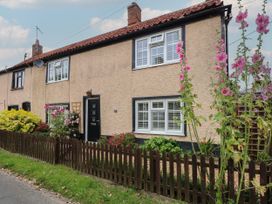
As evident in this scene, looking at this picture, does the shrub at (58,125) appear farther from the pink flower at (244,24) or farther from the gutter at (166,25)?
the pink flower at (244,24)

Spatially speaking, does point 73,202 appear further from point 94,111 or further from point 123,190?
point 94,111

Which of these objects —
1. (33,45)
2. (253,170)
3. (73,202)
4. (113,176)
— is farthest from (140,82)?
(33,45)

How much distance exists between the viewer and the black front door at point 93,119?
49.8 ft

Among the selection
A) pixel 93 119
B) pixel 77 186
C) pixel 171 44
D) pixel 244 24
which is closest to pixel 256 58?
pixel 244 24

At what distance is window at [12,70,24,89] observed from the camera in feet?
77.8

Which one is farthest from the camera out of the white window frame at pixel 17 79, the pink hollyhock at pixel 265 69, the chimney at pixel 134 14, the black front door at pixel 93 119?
the white window frame at pixel 17 79

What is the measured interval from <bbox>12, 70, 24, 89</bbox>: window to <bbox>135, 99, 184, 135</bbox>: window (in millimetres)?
14647

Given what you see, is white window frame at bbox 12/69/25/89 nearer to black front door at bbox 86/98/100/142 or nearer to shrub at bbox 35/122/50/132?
shrub at bbox 35/122/50/132

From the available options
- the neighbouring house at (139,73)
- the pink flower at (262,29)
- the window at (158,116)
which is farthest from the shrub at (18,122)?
the pink flower at (262,29)

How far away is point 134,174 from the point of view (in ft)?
21.3

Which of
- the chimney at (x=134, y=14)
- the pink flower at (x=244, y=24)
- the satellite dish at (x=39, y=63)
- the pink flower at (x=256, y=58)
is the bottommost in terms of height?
the pink flower at (x=256, y=58)

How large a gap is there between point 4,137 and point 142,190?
30.6 ft

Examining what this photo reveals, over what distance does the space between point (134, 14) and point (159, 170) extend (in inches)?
476

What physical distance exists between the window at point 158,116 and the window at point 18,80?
14.6 metres
